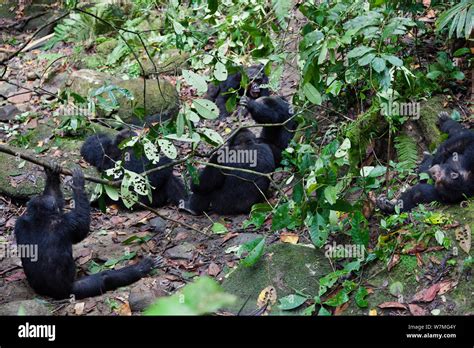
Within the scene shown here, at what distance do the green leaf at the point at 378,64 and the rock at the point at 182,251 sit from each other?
3704 millimetres

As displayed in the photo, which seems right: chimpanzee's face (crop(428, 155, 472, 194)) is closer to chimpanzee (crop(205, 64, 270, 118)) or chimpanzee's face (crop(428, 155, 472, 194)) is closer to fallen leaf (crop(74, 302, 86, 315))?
fallen leaf (crop(74, 302, 86, 315))

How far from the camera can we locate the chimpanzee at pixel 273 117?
9898 mm

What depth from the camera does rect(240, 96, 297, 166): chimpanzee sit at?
9898mm

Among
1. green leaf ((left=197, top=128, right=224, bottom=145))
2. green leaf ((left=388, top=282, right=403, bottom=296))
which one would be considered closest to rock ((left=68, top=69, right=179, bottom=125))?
green leaf ((left=197, top=128, right=224, bottom=145))

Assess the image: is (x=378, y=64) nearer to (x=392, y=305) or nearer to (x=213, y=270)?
(x=392, y=305)

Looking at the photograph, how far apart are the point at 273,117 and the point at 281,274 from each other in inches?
155

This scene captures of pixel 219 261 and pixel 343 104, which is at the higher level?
pixel 343 104

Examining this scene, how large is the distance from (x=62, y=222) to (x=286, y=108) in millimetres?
4403

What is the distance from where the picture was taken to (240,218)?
9062 mm

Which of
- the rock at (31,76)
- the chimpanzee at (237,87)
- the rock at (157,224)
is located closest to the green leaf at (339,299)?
the rock at (157,224)

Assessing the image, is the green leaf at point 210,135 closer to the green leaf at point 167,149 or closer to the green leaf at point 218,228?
the green leaf at point 167,149

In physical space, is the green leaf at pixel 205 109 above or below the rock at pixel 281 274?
above

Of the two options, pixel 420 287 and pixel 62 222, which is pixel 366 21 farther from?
pixel 62 222
